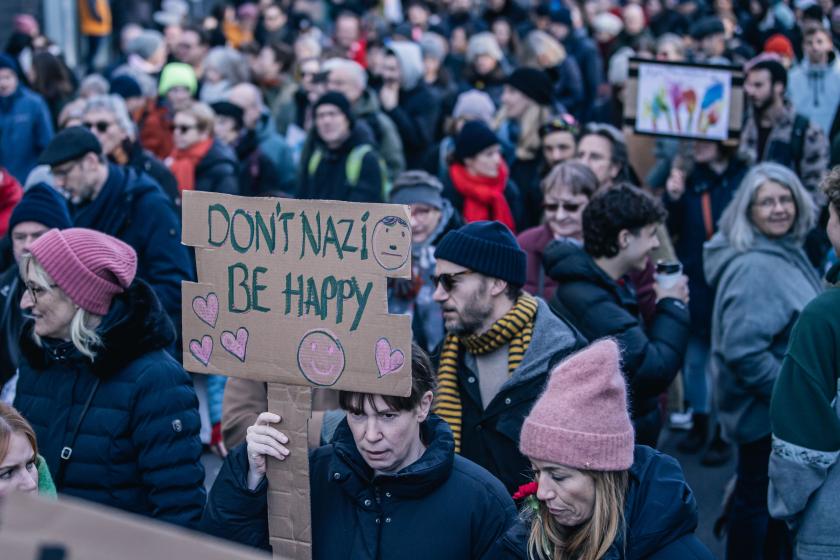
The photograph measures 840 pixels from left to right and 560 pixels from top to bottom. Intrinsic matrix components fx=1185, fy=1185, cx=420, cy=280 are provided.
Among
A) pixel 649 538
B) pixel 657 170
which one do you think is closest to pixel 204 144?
pixel 657 170

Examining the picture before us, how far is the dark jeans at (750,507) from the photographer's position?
4.99 metres

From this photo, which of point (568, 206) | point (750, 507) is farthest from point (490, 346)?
point (568, 206)

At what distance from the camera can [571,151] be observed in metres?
7.44

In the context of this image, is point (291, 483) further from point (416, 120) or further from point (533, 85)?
point (416, 120)

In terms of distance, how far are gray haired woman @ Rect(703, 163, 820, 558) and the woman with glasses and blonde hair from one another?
3710 mm

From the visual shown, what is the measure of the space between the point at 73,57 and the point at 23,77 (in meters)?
5.29

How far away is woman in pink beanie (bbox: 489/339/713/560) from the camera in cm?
285

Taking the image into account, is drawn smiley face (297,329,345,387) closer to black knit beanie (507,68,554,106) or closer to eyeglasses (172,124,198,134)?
eyeglasses (172,124,198,134)

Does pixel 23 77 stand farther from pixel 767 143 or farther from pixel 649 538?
pixel 649 538

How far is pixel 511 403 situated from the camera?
3906 mm

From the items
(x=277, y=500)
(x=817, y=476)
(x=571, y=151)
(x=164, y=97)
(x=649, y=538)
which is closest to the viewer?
(x=649, y=538)

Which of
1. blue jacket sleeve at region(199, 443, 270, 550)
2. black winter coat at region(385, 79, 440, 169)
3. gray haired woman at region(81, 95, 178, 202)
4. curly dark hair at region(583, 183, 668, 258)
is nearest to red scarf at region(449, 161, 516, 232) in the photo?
gray haired woman at region(81, 95, 178, 202)

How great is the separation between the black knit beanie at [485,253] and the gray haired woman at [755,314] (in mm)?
1422

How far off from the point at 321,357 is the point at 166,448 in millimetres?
796
